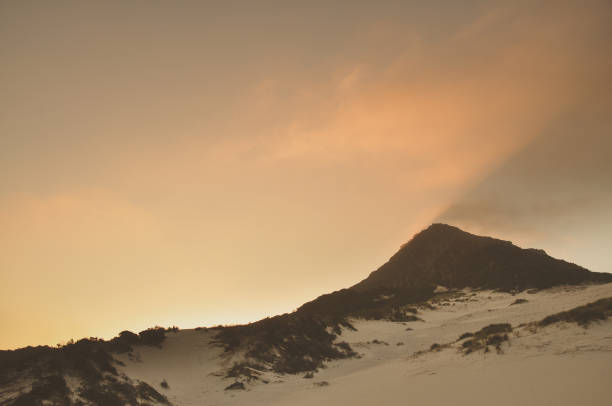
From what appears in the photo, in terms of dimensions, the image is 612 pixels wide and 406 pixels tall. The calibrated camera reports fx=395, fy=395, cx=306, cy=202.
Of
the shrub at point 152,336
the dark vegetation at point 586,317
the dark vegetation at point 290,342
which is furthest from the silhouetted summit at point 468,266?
the dark vegetation at point 586,317

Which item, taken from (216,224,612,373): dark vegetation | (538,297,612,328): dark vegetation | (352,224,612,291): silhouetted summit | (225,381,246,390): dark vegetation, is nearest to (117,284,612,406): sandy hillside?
(225,381,246,390): dark vegetation

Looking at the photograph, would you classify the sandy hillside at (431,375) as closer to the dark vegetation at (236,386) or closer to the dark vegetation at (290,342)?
the dark vegetation at (236,386)

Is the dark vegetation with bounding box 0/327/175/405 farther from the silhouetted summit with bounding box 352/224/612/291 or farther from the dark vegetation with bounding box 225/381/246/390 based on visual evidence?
the silhouetted summit with bounding box 352/224/612/291

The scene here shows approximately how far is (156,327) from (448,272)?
6241cm

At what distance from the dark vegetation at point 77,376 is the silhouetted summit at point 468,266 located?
50.8m

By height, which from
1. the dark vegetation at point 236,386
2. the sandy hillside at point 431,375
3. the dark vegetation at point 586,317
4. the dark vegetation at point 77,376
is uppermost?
the dark vegetation at point 77,376

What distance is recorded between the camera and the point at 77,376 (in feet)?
47.3

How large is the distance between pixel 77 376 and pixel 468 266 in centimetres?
6924

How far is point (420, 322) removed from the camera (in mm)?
34375

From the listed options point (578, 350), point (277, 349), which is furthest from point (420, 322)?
point (578, 350)

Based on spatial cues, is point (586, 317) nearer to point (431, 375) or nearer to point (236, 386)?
point (431, 375)

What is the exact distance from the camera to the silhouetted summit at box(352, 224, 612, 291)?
58.9 meters

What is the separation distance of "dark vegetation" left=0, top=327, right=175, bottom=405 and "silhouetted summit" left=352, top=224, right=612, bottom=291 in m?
50.8

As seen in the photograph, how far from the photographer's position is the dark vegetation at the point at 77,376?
12664mm
